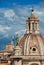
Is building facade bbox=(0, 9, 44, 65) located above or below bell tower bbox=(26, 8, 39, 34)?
below

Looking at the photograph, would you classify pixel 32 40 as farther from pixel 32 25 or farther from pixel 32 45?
pixel 32 25

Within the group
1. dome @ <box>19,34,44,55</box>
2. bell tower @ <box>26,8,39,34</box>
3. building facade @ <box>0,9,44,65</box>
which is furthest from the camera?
bell tower @ <box>26,8,39,34</box>

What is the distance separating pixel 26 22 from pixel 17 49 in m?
6.71

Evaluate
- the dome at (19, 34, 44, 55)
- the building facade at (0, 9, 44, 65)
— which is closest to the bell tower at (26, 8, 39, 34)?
the building facade at (0, 9, 44, 65)

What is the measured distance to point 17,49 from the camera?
61750mm

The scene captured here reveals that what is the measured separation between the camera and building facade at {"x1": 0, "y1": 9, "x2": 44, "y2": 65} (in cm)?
6134

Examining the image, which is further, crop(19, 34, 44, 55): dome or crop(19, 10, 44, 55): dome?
crop(19, 10, 44, 55): dome

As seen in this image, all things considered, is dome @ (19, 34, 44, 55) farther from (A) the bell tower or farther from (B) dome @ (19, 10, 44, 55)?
(A) the bell tower

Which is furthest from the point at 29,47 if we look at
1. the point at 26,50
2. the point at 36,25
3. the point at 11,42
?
the point at 11,42

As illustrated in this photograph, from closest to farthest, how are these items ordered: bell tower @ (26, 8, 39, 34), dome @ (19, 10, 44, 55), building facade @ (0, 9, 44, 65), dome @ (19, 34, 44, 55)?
building facade @ (0, 9, 44, 65), dome @ (19, 34, 44, 55), dome @ (19, 10, 44, 55), bell tower @ (26, 8, 39, 34)

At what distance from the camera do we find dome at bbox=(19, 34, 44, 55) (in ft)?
204

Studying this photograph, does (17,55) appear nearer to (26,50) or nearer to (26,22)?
(26,50)

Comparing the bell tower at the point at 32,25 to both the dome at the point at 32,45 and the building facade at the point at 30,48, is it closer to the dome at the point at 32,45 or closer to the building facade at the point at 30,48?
the building facade at the point at 30,48

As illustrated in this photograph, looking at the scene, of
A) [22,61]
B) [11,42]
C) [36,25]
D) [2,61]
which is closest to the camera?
[22,61]
